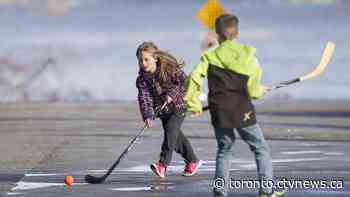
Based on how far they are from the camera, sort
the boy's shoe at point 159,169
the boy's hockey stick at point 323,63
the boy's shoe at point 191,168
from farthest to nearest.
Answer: the boy's shoe at point 191,168 < the boy's shoe at point 159,169 < the boy's hockey stick at point 323,63

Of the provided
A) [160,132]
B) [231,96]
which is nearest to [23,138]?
[160,132]

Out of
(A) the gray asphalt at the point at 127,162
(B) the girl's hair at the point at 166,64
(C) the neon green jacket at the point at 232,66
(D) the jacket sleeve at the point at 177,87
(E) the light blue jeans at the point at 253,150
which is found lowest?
(A) the gray asphalt at the point at 127,162

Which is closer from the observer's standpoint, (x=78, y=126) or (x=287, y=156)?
(x=287, y=156)

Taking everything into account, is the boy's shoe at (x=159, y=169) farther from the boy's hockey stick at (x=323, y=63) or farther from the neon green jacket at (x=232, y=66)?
the neon green jacket at (x=232, y=66)

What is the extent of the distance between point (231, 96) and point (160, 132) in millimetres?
14132

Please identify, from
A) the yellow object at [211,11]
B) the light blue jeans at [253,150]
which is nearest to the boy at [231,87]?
the light blue jeans at [253,150]

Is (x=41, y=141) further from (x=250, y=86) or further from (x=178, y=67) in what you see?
(x=250, y=86)

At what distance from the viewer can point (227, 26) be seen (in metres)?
13.6

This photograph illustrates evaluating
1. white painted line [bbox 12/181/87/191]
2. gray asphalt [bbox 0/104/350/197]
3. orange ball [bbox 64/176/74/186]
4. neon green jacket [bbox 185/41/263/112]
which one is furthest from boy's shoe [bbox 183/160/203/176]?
neon green jacket [bbox 185/41/263/112]

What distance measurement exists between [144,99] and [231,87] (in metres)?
3.10

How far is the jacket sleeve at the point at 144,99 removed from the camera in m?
16.5

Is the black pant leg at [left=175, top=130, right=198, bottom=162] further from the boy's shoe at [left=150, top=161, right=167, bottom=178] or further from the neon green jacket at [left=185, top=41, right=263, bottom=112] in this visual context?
the neon green jacket at [left=185, top=41, right=263, bottom=112]

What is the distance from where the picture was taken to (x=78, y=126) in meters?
31.0

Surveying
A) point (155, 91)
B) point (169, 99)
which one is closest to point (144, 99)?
point (155, 91)
